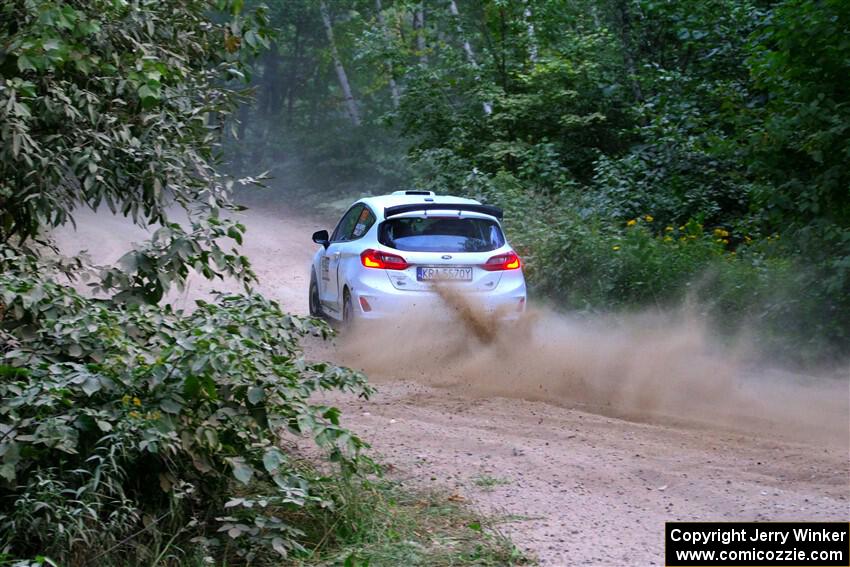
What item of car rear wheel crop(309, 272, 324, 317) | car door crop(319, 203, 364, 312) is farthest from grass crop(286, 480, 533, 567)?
car rear wheel crop(309, 272, 324, 317)

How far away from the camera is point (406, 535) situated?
5.38 m

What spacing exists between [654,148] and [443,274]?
22.1 ft

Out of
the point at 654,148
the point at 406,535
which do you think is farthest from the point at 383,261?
the point at 654,148

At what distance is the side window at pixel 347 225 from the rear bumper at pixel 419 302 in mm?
1350

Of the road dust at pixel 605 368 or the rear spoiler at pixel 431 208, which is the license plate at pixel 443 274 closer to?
the road dust at pixel 605 368

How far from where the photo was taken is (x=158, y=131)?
269 inches

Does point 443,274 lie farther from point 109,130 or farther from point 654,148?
point 654,148

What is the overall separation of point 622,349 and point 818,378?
1.90m

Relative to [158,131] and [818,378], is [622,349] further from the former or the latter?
[158,131]

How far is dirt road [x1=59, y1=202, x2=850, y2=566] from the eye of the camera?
227 inches

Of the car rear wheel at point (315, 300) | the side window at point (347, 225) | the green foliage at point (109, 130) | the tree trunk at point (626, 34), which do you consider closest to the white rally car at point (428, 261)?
the side window at point (347, 225)

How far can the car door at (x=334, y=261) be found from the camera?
39.5ft

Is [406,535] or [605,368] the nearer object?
[406,535]

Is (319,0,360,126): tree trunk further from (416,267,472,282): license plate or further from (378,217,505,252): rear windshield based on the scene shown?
(416,267,472,282): license plate
